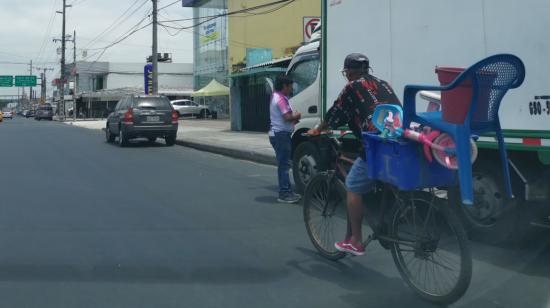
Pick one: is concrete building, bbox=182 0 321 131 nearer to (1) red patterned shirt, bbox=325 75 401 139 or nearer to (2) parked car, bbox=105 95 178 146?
(2) parked car, bbox=105 95 178 146

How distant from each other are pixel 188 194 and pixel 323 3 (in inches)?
139

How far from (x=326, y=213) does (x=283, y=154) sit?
107 inches

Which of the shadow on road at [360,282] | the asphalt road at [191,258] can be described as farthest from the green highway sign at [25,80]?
the shadow on road at [360,282]

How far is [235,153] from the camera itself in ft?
48.8

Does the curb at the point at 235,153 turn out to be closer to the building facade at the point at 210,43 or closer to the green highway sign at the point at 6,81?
the building facade at the point at 210,43

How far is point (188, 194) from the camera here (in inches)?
345

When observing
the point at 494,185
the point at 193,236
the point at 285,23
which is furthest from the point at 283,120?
the point at 285,23

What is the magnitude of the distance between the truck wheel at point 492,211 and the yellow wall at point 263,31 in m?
31.7

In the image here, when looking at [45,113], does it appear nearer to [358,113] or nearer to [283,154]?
[283,154]

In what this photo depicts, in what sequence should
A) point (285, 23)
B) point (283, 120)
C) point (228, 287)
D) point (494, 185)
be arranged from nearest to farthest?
1. point (228, 287)
2. point (494, 185)
3. point (283, 120)
4. point (285, 23)

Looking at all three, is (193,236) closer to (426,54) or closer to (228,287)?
(228,287)

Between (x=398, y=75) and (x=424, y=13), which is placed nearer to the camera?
(x=424, y=13)

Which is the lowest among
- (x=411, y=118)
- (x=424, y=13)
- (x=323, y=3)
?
(x=411, y=118)

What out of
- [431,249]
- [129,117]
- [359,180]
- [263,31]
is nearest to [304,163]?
[359,180]
